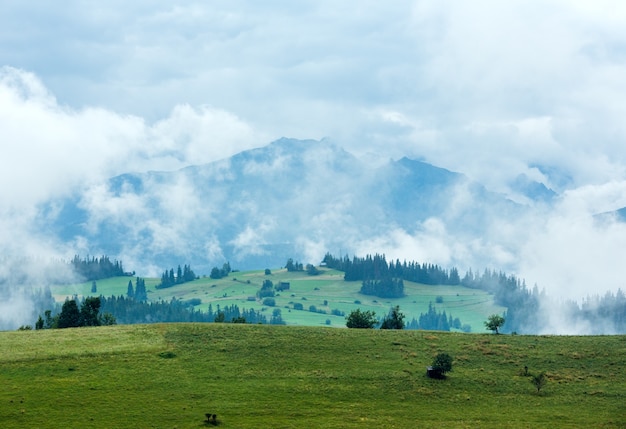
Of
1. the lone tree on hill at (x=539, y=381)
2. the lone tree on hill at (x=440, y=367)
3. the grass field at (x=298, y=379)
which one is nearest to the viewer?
the grass field at (x=298, y=379)

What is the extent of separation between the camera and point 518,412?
101m

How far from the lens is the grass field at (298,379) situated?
96000 millimetres

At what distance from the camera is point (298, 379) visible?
112 m

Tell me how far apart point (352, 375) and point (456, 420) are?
21335 mm

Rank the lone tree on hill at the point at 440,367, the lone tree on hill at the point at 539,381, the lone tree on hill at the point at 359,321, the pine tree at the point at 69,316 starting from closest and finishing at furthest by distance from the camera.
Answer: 1. the lone tree on hill at the point at 539,381
2. the lone tree on hill at the point at 440,367
3. the lone tree on hill at the point at 359,321
4. the pine tree at the point at 69,316

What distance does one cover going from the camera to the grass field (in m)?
96.0

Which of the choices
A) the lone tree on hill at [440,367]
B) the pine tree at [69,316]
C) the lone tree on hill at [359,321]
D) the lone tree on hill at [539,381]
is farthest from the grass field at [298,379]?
the pine tree at [69,316]

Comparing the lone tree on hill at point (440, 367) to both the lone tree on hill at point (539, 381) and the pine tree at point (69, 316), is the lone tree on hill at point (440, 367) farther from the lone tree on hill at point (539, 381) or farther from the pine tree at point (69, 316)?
the pine tree at point (69, 316)

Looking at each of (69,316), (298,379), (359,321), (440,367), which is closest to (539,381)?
(440,367)

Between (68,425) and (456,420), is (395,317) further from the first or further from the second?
(68,425)

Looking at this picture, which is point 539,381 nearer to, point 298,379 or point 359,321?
point 298,379

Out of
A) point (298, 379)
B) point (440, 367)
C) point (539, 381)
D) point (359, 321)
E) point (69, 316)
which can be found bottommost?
point (298, 379)

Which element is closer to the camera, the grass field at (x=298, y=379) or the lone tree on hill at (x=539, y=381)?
the grass field at (x=298, y=379)

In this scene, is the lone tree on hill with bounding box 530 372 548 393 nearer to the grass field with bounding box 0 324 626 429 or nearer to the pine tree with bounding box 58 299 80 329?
the grass field with bounding box 0 324 626 429
